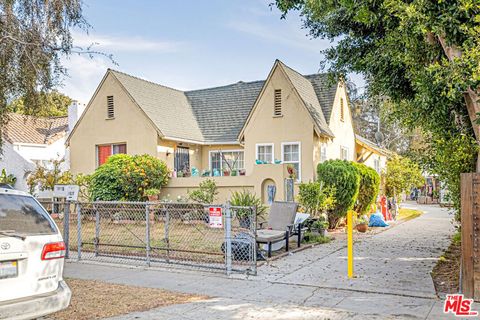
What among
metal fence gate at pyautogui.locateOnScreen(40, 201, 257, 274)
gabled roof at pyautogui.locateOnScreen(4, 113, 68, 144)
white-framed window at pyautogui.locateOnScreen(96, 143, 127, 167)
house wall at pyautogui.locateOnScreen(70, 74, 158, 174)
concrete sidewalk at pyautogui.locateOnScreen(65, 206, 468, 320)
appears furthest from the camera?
gabled roof at pyautogui.locateOnScreen(4, 113, 68, 144)

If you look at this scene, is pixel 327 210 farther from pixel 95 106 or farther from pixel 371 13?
pixel 95 106

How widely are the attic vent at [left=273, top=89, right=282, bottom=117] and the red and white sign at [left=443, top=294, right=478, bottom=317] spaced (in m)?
12.9

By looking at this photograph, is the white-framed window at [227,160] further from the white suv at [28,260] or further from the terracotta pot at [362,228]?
the white suv at [28,260]

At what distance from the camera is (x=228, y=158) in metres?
21.4

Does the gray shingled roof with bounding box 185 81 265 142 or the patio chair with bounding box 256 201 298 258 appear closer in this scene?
the patio chair with bounding box 256 201 298 258

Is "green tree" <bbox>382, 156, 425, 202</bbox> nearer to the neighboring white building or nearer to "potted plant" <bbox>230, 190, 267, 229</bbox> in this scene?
"potted plant" <bbox>230, 190, 267, 229</bbox>

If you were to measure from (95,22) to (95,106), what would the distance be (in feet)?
38.5

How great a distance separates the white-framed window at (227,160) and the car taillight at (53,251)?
15.5 meters

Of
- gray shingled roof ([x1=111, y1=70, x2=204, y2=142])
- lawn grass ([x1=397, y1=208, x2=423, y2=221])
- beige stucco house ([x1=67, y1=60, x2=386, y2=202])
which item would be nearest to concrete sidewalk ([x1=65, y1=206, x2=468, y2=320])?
beige stucco house ([x1=67, y1=60, x2=386, y2=202])

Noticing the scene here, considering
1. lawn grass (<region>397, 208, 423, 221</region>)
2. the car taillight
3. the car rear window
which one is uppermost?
the car rear window

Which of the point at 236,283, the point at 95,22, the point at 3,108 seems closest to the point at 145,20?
the point at 95,22

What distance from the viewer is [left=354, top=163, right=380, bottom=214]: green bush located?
1833cm

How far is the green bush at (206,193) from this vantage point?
17.2 meters

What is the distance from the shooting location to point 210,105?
77.1 feet
